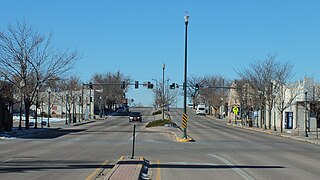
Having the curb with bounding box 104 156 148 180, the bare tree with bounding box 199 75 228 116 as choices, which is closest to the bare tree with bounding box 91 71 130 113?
the bare tree with bounding box 199 75 228 116

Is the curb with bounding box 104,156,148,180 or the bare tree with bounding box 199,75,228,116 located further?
the bare tree with bounding box 199,75,228,116

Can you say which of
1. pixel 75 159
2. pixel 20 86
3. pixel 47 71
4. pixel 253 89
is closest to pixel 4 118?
pixel 20 86

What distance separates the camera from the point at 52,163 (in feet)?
66.9

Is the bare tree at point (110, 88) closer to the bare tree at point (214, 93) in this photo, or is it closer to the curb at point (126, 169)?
the bare tree at point (214, 93)

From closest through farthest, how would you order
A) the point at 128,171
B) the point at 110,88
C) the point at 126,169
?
the point at 128,171 < the point at 126,169 < the point at 110,88

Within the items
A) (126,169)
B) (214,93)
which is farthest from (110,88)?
(126,169)

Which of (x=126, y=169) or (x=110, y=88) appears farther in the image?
(x=110, y=88)

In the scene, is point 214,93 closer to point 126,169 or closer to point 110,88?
point 110,88

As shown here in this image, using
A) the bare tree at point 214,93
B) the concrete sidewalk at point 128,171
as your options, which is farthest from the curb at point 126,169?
the bare tree at point 214,93

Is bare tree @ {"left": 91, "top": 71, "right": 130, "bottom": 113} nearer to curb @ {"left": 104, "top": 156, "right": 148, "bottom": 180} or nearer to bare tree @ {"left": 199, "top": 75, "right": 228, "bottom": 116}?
bare tree @ {"left": 199, "top": 75, "right": 228, "bottom": 116}

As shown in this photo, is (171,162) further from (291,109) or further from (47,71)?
(291,109)

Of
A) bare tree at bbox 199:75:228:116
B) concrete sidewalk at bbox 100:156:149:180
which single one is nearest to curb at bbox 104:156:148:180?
concrete sidewalk at bbox 100:156:149:180

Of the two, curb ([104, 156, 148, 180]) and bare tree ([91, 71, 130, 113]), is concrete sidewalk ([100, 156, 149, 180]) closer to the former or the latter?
curb ([104, 156, 148, 180])

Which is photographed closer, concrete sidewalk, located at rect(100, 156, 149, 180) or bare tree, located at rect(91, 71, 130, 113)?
concrete sidewalk, located at rect(100, 156, 149, 180)
